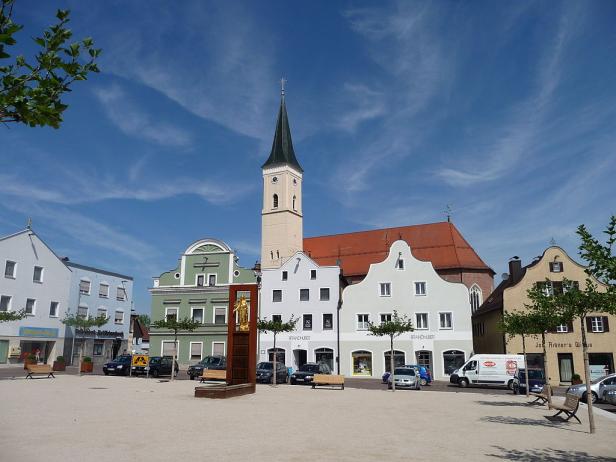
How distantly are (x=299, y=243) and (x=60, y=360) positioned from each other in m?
30.4

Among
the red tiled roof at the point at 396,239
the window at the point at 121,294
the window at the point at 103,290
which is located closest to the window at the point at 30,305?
the window at the point at 103,290

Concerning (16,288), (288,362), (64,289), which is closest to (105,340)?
(64,289)

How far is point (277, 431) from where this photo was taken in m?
12.6

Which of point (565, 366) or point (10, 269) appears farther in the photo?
point (10, 269)

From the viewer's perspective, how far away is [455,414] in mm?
17688

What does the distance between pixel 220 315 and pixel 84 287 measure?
1588 cm

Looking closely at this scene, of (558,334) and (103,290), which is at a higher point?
(103,290)

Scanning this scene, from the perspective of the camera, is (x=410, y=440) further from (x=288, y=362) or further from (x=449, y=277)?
(x=449, y=277)

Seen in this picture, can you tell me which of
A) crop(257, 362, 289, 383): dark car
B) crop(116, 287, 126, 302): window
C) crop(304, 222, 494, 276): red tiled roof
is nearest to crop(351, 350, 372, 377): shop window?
crop(257, 362, 289, 383): dark car

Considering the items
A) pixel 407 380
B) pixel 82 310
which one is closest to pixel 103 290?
pixel 82 310

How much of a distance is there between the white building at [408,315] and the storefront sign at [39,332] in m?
27.6

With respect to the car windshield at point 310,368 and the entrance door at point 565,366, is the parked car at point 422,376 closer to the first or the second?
the car windshield at point 310,368

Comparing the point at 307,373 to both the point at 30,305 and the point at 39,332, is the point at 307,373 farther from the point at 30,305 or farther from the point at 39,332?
the point at 30,305

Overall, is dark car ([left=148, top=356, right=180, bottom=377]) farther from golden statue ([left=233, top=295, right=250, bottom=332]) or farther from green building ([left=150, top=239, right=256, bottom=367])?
golden statue ([left=233, top=295, right=250, bottom=332])
